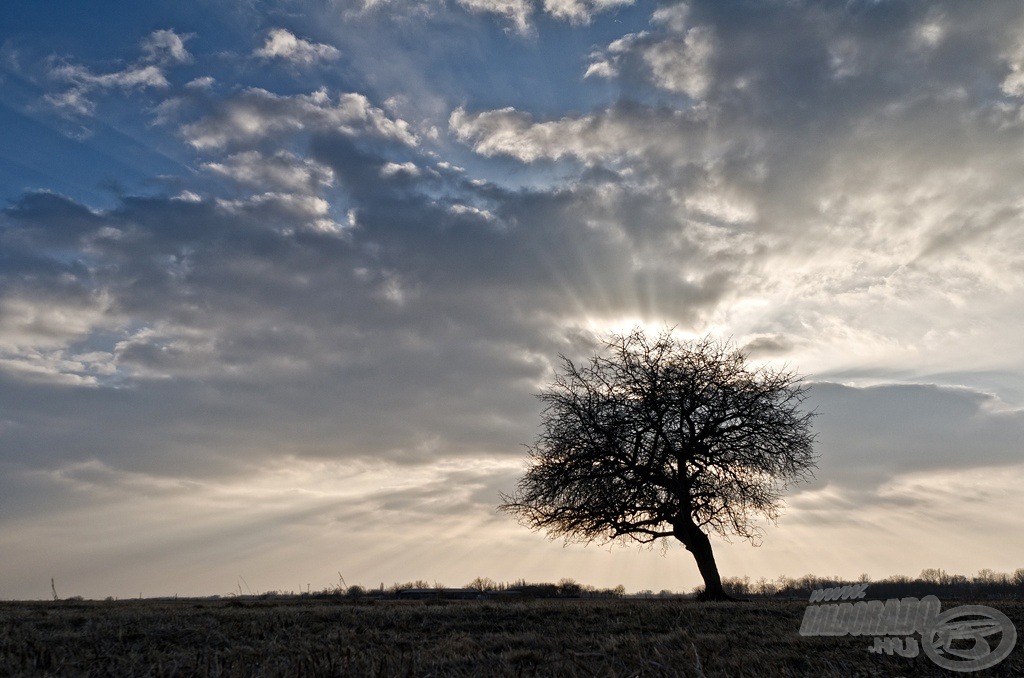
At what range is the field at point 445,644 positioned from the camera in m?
6.05

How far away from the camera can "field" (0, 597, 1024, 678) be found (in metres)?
6.05

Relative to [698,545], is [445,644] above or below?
above

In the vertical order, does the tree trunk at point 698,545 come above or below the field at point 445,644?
below

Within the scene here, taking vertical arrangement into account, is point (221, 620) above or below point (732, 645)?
above

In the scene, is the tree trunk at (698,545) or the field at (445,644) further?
the tree trunk at (698,545)

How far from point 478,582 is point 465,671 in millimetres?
20888

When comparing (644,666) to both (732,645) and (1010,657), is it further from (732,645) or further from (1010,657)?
(1010,657)

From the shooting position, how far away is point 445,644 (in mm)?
8594

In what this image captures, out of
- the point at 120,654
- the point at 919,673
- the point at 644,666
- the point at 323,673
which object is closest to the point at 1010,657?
the point at 919,673

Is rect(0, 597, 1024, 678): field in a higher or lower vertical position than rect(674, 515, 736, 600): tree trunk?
higher

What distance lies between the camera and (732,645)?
9.14 m

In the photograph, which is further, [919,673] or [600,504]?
[600,504]

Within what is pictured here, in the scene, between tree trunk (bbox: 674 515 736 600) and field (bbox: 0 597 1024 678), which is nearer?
field (bbox: 0 597 1024 678)

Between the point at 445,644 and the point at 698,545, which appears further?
the point at 698,545
